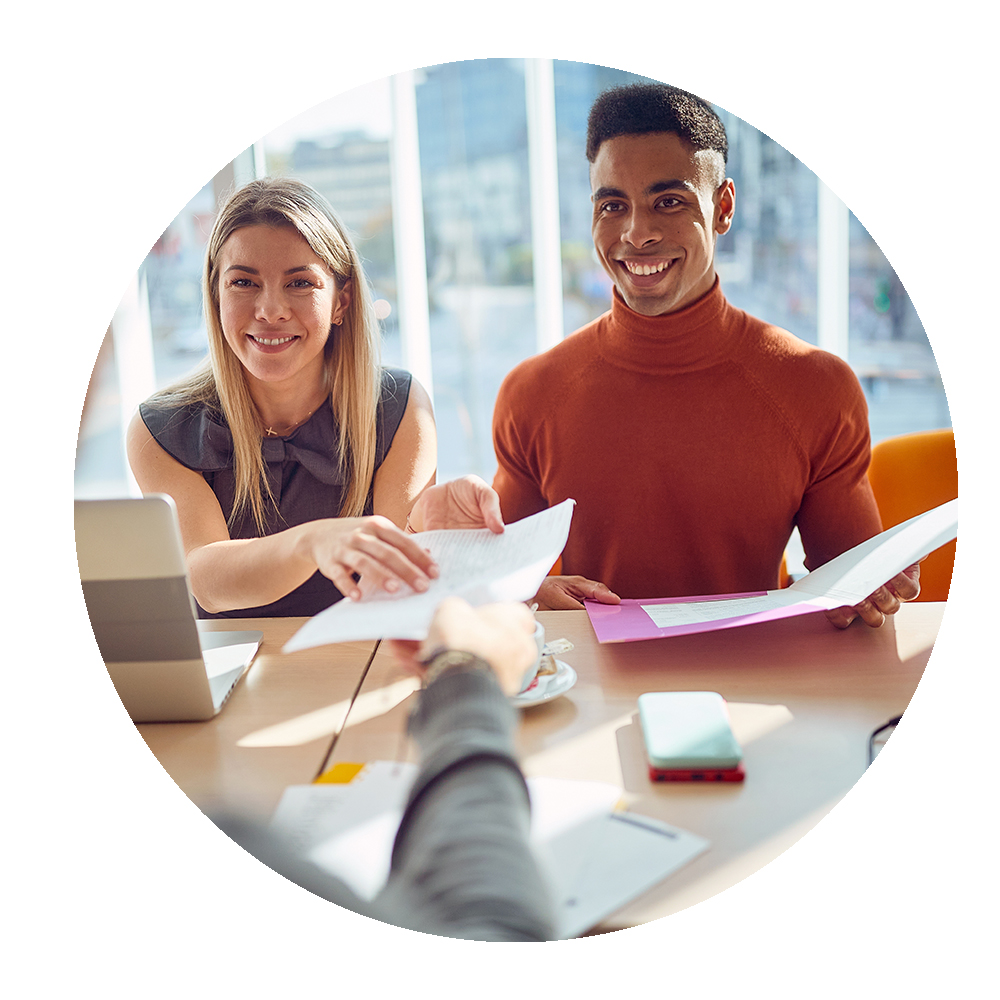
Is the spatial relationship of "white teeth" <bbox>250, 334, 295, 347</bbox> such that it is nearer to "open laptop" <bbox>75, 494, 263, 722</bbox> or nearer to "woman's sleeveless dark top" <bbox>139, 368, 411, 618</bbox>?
"woman's sleeveless dark top" <bbox>139, 368, 411, 618</bbox>

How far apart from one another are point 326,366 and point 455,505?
27 cm

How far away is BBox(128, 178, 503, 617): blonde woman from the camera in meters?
1.05

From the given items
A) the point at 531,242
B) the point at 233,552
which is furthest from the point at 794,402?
the point at 531,242

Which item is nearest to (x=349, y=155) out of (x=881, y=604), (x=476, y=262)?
(x=881, y=604)

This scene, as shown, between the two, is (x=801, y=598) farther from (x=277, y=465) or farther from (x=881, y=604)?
(x=277, y=465)

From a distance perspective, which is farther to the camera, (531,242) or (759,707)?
(531,242)

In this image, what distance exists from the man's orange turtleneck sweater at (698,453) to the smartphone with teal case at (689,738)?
13.4 inches

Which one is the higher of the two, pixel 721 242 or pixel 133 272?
pixel 721 242

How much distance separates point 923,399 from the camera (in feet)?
6.70

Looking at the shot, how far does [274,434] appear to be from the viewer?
1.11m

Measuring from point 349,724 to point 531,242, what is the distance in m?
2.13

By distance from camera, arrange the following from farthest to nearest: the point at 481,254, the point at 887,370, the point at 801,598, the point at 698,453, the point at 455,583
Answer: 1. the point at 481,254
2. the point at 887,370
3. the point at 698,453
4. the point at 801,598
5. the point at 455,583

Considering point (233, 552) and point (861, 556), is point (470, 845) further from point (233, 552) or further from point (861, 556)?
point (861, 556)

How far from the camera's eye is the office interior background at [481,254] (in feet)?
3.77
